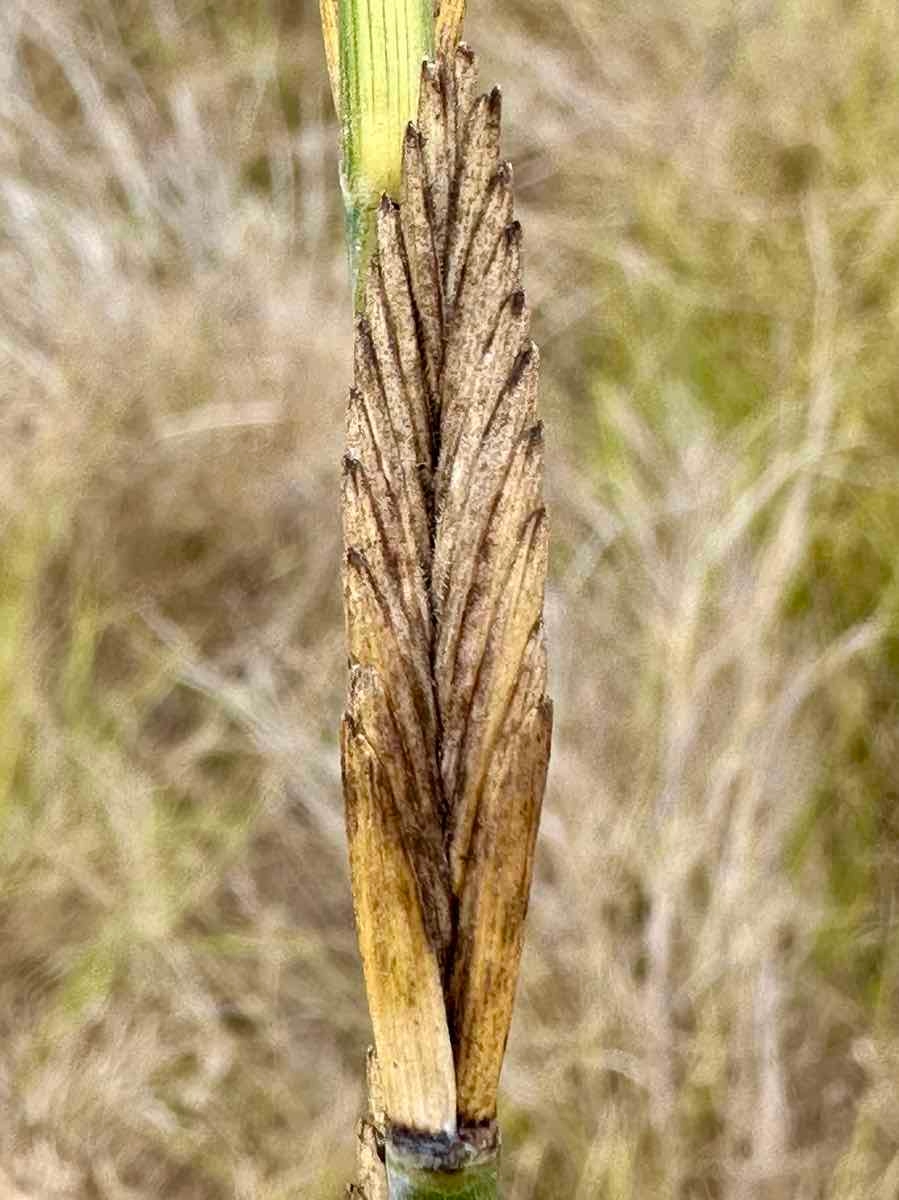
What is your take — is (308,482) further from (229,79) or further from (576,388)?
(229,79)

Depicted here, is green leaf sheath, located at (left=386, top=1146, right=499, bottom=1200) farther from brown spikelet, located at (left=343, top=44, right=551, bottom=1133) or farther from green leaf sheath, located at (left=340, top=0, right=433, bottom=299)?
green leaf sheath, located at (left=340, top=0, right=433, bottom=299)

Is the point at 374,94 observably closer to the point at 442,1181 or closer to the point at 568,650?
the point at 442,1181

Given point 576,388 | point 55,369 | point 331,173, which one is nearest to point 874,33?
point 576,388

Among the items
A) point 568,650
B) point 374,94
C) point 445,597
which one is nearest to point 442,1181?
point 445,597

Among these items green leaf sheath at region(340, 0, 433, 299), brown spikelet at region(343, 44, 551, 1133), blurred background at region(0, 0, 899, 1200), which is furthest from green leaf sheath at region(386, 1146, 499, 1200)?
blurred background at region(0, 0, 899, 1200)

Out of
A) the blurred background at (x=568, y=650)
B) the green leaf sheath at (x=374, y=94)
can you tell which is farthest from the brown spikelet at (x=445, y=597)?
the blurred background at (x=568, y=650)

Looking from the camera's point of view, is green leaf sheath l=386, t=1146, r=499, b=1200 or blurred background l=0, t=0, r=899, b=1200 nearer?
green leaf sheath l=386, t=1146, r=499, b=1200

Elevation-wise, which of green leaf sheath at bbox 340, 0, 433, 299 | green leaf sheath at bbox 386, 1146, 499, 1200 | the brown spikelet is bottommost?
green leaf sheath at bbox 386, 1146, 499, 1200

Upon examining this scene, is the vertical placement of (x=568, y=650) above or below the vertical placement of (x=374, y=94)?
below
